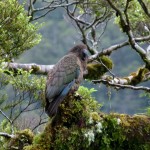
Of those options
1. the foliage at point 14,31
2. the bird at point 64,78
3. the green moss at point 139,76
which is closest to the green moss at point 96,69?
the green moss at point 139,76

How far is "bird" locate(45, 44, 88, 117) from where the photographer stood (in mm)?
5651

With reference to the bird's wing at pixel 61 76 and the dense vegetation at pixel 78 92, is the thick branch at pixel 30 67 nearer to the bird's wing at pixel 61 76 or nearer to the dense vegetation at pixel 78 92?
the dense vegetation at pixel 78 92

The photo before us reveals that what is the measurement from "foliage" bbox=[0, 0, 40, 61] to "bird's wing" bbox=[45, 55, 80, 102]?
218cm

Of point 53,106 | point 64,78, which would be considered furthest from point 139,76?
point 53,106

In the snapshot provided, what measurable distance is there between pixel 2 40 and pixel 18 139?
2.68 m

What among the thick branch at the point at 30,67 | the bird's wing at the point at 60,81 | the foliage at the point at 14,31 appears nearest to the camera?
the bird's wing at the point at 60,81

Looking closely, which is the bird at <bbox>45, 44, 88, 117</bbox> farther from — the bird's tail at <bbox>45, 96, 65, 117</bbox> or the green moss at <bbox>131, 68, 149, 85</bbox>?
the green moss at <bbox>131, 68, 149, 85</bbox>

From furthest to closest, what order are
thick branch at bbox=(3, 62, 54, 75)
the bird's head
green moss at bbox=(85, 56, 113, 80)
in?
green moss at bbox=(85, 56, 113, 80) → thick branch at bbox=(3, 62, 54, 75) → the bird's head

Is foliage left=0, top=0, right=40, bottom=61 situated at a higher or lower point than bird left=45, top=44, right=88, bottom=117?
higher

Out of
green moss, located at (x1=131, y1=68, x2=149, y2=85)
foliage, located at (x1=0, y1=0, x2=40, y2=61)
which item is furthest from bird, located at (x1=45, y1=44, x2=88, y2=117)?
green moss, located at (x1=131, y1=68, x2=149, y2=85)

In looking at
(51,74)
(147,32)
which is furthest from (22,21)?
(147,32)

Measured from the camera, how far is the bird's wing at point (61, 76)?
576 centimetres

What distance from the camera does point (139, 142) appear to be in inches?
216

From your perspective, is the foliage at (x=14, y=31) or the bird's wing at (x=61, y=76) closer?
the bird's wing at (x=61, y=76)
